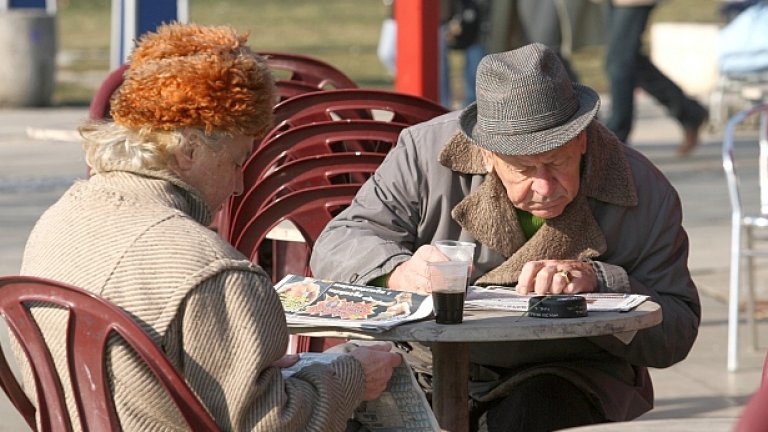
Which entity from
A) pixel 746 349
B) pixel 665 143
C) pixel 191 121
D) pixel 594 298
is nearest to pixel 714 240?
pixel 746 349

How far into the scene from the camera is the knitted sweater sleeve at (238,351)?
8.38ft

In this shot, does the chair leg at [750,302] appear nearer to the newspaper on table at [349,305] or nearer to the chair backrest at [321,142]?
the chair backrest at [321,142]

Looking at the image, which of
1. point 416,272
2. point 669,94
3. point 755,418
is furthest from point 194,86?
point 669,94

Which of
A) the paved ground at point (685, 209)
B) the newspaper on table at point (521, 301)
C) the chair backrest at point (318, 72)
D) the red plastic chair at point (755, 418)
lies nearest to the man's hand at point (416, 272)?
the newspaper on table at point (521, 301)

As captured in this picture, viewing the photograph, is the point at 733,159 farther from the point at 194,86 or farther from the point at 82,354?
the point at 82,354

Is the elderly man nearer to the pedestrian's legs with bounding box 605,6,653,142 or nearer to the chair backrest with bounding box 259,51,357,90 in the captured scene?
the chair backrest with bounding box 259,51,357,90

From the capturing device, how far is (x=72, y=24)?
2825 centimetres

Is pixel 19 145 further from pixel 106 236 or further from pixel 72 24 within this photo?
pixel 72 24

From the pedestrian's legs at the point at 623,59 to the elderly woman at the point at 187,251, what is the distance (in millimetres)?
7672

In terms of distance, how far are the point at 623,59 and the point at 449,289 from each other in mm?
7737

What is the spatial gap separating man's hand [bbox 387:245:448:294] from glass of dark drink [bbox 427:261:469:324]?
0.23 metres

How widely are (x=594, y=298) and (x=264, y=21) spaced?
2490 centimetres

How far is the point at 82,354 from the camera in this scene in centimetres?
262

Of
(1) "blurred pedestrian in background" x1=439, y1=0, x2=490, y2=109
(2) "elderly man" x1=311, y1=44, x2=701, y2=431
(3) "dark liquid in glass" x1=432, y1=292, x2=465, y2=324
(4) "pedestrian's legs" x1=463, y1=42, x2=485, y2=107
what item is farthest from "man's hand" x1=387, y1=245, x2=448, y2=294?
(4) "pedestrian's legs" x1=463, y1=42, x2=485, y2=107
